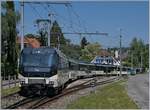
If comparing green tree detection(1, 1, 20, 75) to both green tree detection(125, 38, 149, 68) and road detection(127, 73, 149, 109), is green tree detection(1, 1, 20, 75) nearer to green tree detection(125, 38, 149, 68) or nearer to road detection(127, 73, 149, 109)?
road detection(127, 73, 149, 109)

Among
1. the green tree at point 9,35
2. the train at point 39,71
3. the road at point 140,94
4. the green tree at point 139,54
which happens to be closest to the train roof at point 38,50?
the train at point 39,71

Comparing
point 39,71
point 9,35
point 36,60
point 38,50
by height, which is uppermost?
point 9,35

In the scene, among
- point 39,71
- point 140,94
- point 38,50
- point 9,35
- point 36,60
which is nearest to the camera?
point 39,71

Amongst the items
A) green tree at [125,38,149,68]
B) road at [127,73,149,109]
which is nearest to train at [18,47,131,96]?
road at [127,73,149,109]

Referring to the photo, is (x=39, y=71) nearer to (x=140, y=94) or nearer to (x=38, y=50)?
(x=38, y=50)

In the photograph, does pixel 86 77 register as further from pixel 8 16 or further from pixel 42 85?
pixel 42 85

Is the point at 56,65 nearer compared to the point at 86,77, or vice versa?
the point at 56,65

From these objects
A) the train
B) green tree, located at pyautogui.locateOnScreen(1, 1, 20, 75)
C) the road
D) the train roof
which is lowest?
the road

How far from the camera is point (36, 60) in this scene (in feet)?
93.9

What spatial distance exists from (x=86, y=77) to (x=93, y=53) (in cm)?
7663

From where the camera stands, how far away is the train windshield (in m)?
28.3

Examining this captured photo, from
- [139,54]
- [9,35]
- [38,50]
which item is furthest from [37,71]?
[139,54]

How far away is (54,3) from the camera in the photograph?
39.0m

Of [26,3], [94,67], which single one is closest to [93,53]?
[94,67]
